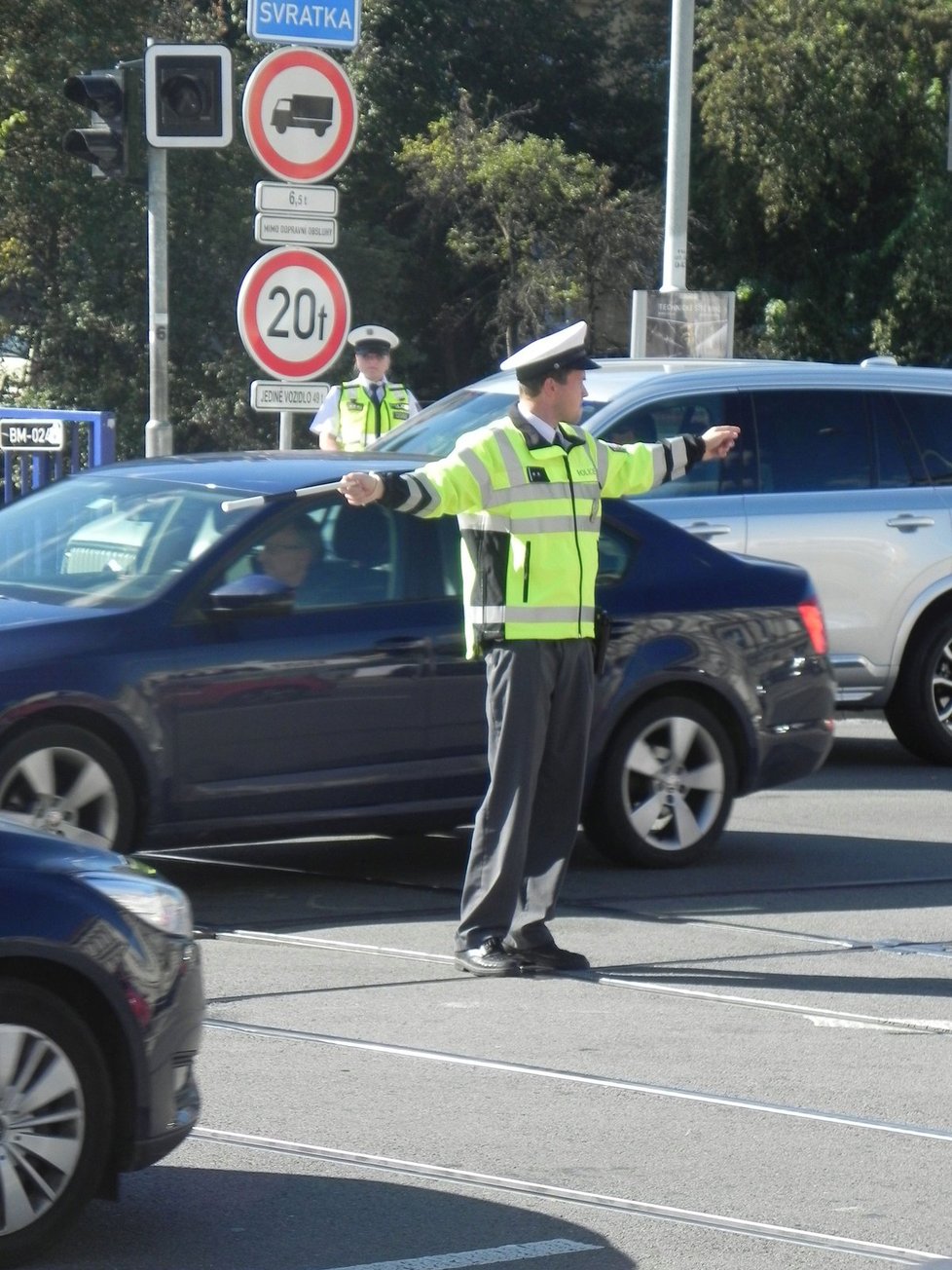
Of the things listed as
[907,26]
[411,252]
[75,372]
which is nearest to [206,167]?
[75,372]

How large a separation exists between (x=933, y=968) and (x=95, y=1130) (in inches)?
155

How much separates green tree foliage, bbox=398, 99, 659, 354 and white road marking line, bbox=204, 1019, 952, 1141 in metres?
30.8

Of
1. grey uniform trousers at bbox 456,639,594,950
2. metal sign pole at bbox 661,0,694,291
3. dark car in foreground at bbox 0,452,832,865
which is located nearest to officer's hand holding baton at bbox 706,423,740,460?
grey uniform trousers at bbox 456,639,594,950

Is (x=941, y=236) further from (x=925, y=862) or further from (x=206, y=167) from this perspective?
(x=925, y=862)

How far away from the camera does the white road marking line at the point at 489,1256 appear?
182 inches

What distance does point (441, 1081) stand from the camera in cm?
610

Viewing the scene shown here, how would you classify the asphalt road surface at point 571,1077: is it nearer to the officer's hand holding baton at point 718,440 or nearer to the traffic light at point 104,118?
the officer's hand holding baton at point 718,440

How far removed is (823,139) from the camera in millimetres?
34531

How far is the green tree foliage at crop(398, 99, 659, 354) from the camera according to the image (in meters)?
36.5

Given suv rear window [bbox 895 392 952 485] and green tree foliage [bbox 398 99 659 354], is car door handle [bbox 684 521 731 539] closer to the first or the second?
suv rear window [bbox 895 392 952 485]

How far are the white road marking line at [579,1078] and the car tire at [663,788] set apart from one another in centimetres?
284

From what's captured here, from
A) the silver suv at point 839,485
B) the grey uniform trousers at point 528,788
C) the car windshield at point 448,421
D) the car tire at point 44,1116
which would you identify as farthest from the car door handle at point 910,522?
the car tire at point 44,1116

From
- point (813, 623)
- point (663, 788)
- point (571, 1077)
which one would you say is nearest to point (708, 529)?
→ point (813, 623)

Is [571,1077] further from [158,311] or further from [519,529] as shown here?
[158,311]
